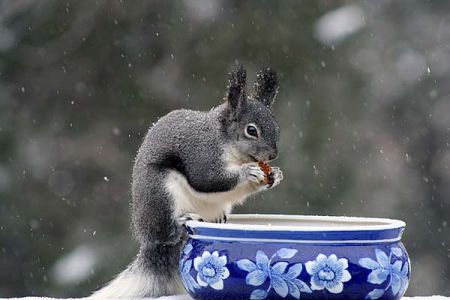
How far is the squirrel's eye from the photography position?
209 cm

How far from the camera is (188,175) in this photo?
205cm

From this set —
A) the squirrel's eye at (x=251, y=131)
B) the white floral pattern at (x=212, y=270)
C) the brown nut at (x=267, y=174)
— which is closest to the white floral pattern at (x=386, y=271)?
the white floral pattern at (x=212, y=270)

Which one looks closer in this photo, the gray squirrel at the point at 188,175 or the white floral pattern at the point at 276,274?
the white floral pattern at the point at 276,274

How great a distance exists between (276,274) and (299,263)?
0.04 m

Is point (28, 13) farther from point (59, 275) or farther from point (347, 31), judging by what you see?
point (347, 31)

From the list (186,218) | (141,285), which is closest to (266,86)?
(186,218)

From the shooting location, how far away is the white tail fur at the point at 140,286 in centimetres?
204

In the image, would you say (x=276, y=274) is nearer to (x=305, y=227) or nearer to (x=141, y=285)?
(x=305, y=227)

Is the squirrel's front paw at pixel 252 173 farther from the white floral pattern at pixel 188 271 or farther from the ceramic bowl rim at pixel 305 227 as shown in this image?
the white floral pattern at pixel 188 271

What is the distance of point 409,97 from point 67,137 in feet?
5.58

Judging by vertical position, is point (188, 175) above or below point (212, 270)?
above

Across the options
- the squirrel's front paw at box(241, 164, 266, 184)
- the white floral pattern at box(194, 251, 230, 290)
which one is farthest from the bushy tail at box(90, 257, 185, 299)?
the white floral pattern at box(194, 251, 230, 290)

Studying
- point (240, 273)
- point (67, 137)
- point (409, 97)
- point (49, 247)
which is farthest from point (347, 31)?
point (240, 273)

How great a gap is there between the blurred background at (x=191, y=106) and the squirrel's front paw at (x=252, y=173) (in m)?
2.66
